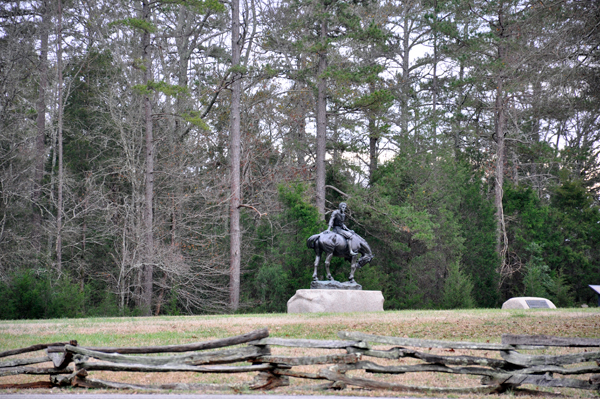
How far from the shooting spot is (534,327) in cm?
1321

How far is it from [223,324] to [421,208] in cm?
1593

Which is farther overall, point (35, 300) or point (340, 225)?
point (340, 225)

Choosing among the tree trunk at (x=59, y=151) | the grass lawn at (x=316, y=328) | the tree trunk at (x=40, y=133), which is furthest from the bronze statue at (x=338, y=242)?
the tree trunk at (x=40, y=133)

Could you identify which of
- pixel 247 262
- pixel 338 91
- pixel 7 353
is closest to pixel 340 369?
pixel 7 353

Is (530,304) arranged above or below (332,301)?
below

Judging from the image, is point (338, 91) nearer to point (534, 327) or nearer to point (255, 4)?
point (255, 4)

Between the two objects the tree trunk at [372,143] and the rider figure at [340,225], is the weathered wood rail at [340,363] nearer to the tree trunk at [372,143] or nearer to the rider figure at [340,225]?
the rider figure at [340,225]

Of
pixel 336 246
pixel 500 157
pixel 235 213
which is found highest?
pixel 500 157

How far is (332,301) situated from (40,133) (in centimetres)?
1632

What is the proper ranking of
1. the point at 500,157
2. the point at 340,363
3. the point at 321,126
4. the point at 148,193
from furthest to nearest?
the point at 500,157, the point at 321,126, the point at 148,193, the point at 340,363

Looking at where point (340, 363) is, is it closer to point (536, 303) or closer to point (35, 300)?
point (35, 300)

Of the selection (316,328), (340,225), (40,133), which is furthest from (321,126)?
(316,328)

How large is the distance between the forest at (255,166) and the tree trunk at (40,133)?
0.34 ft

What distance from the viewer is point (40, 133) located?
86.6ft
